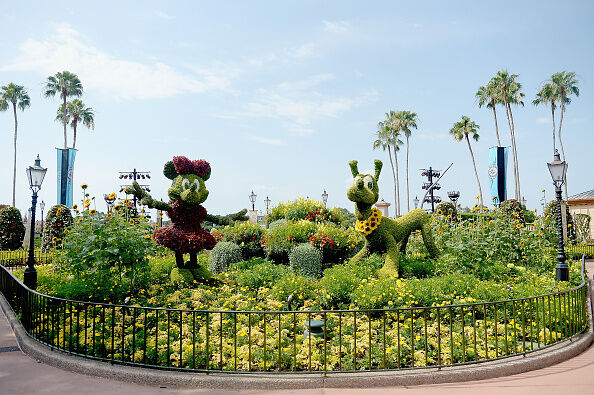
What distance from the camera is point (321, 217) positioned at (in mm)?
14898

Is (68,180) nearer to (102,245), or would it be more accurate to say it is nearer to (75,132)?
(75,132)

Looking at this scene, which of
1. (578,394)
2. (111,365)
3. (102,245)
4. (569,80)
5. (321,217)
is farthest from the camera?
(569,80)

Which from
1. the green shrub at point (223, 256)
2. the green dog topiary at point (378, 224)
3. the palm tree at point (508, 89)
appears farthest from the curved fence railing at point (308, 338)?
the palm tree at point (508, 89)

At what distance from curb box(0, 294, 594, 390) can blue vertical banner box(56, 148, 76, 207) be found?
27.9m

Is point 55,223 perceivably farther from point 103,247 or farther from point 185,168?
point 103,247

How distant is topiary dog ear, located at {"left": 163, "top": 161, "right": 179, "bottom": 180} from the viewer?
1100 centimetres

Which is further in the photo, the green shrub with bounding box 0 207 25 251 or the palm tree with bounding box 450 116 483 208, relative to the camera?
the palm tree with bounding box 450 116 483 208

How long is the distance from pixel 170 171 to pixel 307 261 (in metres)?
4.41

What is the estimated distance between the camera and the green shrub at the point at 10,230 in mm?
25984

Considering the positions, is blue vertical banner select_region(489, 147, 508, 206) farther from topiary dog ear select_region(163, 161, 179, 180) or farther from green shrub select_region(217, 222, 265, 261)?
topiary dog ear select_region(163, 161, 179, 180)

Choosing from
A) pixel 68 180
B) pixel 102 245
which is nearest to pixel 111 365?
pixel 102 245

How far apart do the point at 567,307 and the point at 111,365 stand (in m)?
7.15

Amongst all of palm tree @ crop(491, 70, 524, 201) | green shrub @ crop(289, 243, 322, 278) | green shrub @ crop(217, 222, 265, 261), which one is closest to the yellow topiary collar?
green shrub @ crop(289, 243, 322, 278)

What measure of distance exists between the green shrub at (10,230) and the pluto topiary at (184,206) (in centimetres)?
2105
